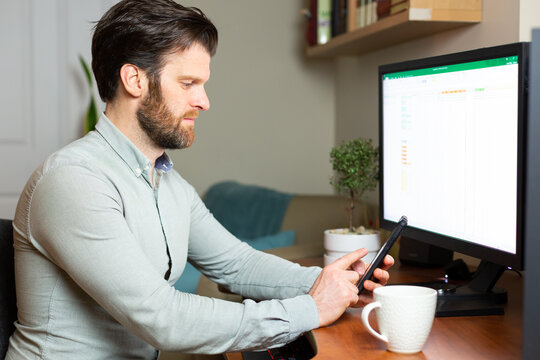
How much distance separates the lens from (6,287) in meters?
1.17

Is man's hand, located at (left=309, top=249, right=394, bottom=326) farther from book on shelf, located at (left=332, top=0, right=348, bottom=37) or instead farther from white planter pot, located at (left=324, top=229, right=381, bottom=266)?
book on shelf, located at (left=332, top=0, right=348, bottom=37)

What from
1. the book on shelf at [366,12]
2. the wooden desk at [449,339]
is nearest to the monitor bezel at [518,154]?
the wooden desk at [449,339]

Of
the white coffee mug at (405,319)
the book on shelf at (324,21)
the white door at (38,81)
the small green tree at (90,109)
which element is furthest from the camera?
the white door at (38,81)

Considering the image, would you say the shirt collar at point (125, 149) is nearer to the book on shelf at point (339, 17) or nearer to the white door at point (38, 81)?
the book on shelf at point (339, 17)

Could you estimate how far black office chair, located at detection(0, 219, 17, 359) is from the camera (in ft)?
3.84

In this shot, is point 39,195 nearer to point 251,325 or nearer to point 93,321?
point 93,321

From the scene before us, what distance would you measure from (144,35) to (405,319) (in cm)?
70

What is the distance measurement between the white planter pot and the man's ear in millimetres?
547

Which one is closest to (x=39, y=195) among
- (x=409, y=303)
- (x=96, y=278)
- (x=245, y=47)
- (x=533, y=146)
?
(x=96, y=278)

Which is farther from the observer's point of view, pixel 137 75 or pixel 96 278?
pixel 137 75

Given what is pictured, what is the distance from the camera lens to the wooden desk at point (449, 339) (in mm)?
917

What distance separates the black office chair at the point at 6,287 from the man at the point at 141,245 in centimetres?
2

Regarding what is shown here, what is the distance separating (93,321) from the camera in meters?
1.13

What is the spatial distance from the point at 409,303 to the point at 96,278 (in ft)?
1.54
